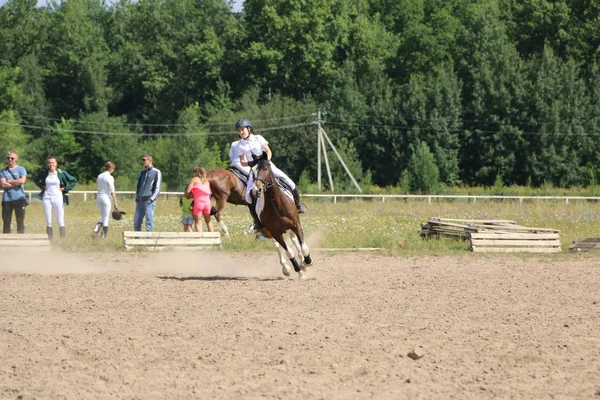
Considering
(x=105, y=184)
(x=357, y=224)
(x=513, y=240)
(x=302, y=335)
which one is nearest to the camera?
(x=302, y=335)

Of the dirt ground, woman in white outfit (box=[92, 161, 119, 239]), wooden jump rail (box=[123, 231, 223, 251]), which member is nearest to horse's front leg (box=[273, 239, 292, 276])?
the dirt ground

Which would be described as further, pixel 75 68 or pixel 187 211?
pixel 75 68

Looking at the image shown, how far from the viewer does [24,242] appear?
19.6 meters

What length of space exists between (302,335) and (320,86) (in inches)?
2844

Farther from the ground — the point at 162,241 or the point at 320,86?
the point at 320,86

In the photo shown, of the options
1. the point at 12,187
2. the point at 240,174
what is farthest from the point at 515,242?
the point at 12,187

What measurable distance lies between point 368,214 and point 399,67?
50.0 m

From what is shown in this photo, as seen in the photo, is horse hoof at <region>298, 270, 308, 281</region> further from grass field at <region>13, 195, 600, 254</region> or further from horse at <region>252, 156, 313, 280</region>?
grass field at <region>13, 195, 600, 254</region>

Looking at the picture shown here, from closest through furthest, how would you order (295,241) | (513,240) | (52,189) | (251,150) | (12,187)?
(251,150), (295,241), (12,187), (52,189), (513,240)

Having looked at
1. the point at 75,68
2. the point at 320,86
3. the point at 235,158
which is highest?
the point at 75,68

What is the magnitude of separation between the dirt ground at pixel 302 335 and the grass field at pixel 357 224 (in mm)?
4823

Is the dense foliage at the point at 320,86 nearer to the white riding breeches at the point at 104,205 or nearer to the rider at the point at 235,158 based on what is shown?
the white riding breeches at the point at 104,205

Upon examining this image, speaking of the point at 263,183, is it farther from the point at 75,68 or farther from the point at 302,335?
the point at 75,68

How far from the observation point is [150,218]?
73.6 ft
